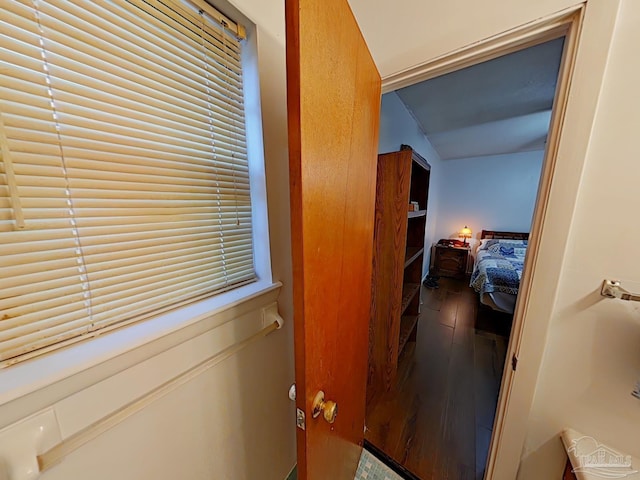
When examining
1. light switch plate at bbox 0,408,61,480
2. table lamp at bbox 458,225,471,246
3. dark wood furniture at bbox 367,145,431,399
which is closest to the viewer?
light switch plate at bbox 0,408,61,480

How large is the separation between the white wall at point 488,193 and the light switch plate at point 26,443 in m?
5.52

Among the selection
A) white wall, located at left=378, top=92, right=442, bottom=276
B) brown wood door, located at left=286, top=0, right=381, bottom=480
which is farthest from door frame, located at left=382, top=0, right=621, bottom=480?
white wall, located at left=378, top=92, right=442, bottom=276

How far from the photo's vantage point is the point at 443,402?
165 centimetres

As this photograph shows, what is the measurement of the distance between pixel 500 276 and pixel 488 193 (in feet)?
8.66

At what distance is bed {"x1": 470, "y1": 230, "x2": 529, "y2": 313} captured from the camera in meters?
2.47

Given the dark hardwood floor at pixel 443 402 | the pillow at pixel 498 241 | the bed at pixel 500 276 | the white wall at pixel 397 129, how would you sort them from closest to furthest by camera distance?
the dark hardwood floor at pixel 443 402 → the white wall at pixel 397 129 → the bed at pixel 500 276 → the pillow at pixel 498 241

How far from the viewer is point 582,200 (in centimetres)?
65

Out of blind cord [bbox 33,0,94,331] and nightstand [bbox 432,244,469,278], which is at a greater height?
blind cord [bbox 33,0,94,331]

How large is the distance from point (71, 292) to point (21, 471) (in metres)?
0.31

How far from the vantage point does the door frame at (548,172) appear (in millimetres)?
600

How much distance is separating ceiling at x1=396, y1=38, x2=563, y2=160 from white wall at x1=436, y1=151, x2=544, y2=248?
0.71 meters

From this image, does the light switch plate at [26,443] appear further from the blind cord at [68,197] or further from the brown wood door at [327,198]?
the brown wood door at [327,198]

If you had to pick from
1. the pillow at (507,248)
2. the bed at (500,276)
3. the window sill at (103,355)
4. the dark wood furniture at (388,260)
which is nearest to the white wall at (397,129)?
the dark wood furniture at (388,260)

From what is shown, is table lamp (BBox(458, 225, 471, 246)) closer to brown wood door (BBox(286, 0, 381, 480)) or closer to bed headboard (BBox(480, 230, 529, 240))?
bed headboard (BBox(480, 230, 529, 240))
